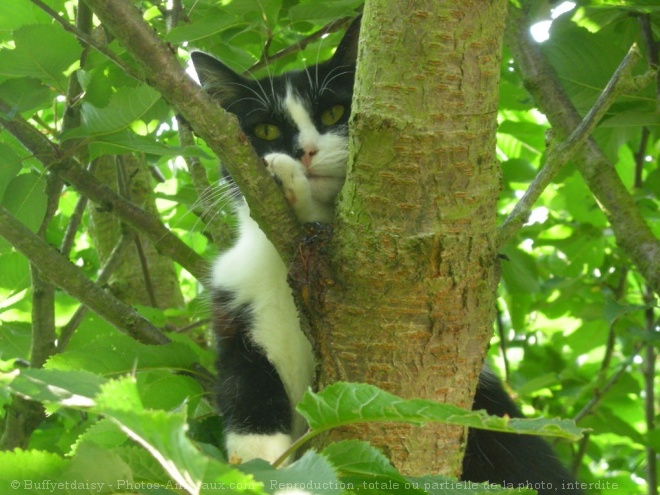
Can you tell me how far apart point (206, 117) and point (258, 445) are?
1.18 meters

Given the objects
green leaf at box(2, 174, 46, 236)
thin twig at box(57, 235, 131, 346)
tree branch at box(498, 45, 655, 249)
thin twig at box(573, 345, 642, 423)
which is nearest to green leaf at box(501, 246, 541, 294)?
thin twig at box(573, 345, 642, 423)

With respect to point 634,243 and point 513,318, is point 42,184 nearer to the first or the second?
point 634,243

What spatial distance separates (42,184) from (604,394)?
9.57 feet

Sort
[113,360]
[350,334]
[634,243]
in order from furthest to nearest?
[634,243], [113,360], [350,334]

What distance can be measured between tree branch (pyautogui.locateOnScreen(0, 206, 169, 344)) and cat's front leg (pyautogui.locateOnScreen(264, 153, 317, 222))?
2.15 ft

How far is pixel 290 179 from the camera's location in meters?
2.46

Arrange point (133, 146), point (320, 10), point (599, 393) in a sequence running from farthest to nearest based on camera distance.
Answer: point (599, 393)
point (320, 10)
point (133, 146)

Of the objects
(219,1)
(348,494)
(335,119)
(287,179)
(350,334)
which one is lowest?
(348,494)

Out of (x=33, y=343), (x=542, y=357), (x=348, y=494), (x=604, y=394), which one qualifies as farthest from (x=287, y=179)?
(x=542, y=357)

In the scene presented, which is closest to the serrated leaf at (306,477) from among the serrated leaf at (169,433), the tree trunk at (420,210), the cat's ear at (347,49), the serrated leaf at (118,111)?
the serrated leaf at (169,433)

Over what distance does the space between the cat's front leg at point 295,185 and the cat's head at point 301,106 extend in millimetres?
88

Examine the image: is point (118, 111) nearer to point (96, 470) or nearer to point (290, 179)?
point (290, 179)

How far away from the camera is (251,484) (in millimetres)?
892

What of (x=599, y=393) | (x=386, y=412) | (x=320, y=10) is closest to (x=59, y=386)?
(x=386, y=412)
